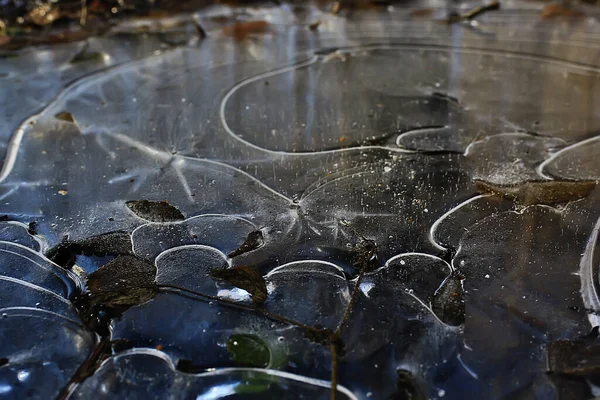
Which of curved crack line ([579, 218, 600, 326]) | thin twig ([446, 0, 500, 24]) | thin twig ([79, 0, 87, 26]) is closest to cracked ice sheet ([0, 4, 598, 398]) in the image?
curved crack line ([579, 218, 600, 326])

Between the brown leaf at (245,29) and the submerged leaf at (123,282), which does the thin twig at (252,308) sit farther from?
the brown leaf at (245,29)

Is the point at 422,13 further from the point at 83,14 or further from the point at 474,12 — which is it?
the point at 83,14

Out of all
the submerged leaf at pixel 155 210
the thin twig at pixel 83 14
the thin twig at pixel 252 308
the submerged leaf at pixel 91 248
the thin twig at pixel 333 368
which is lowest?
the thin twig at pixel 333 368

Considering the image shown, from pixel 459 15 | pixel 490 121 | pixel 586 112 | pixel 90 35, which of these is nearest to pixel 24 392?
pixel 490 121

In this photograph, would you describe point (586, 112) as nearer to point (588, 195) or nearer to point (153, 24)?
point (588, 195)

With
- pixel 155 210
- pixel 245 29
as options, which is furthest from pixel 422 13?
pixel 155 210

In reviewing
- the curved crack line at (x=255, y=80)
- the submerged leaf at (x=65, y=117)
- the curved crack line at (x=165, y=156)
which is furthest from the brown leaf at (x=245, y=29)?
the curved crack line at (x=165, y=156)
